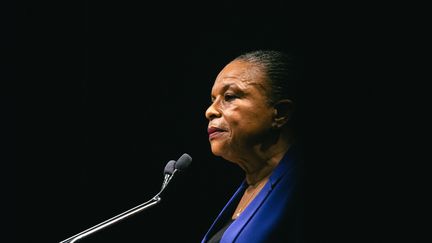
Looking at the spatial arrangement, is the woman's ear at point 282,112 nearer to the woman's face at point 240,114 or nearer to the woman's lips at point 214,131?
the woman's face at point 240,114

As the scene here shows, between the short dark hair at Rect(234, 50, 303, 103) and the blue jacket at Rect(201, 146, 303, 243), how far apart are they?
229 millimetres

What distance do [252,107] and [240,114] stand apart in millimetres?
46

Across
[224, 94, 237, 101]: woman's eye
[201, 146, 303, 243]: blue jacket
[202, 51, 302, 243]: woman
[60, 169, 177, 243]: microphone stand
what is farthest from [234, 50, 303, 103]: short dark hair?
[60, 169, 177, 243]: microphone stand

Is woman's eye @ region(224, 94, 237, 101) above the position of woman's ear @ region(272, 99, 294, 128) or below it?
above

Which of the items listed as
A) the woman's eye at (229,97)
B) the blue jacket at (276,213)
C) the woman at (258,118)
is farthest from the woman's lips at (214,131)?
the blue jacket at (276,213)

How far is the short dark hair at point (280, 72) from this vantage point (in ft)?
4.86

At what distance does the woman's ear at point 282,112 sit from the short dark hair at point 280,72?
0.02 meters

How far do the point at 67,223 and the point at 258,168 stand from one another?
4.29 ft

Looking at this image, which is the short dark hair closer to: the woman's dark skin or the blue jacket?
the woman's dark skin

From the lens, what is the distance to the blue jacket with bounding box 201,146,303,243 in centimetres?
123

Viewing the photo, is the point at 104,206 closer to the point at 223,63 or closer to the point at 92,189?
the point at 92,189

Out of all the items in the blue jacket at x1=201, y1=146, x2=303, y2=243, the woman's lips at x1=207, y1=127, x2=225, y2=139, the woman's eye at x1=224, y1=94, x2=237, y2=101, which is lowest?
the blue jacket at x1=201, y1=146, x2=303, y2=243

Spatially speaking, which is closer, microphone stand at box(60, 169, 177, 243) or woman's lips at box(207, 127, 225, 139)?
microphone stand at box(60, 169, 177, 243)

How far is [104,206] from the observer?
241 centimetres
